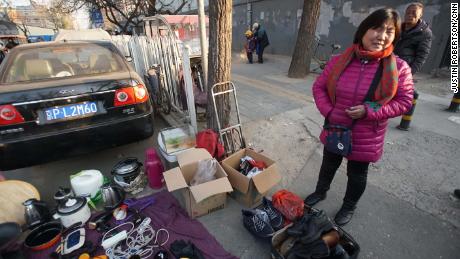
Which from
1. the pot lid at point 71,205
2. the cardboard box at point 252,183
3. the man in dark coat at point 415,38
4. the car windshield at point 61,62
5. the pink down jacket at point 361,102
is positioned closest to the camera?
the pink down jacket at point 361,102

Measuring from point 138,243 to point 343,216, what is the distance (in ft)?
6.30

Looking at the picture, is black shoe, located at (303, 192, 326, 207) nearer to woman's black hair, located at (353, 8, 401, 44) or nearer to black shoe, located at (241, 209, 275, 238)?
black shoe, located at (241, 209, 275, 238)

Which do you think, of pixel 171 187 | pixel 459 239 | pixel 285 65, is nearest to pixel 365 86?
pixel 459 239

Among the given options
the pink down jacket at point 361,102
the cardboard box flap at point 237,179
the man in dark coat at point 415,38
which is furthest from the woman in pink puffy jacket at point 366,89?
the man in dark coat at point 415,38

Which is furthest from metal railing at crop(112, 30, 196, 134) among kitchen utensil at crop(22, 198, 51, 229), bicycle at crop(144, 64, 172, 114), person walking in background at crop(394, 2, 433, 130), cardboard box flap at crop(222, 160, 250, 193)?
person walking in background at crop(394, 2, 433, 130)

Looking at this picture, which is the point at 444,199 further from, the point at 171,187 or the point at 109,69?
the point at 109,69

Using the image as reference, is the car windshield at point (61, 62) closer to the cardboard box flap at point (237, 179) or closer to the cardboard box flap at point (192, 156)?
the cardboard box flap at point (192, 156)

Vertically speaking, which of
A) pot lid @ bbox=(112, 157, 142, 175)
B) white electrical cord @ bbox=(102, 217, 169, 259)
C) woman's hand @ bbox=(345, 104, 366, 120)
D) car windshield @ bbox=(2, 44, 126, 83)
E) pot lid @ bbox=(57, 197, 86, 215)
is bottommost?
white electrical cord @ bbox=(102, 217, 169, 259)

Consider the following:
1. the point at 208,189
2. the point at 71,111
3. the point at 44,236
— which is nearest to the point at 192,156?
the point at 208,189

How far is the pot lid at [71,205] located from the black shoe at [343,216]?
8.11ft

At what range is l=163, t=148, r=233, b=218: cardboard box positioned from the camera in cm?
234

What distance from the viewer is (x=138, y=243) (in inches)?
89.9

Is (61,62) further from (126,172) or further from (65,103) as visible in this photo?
(126,172)

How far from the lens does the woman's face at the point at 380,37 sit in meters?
1.81
